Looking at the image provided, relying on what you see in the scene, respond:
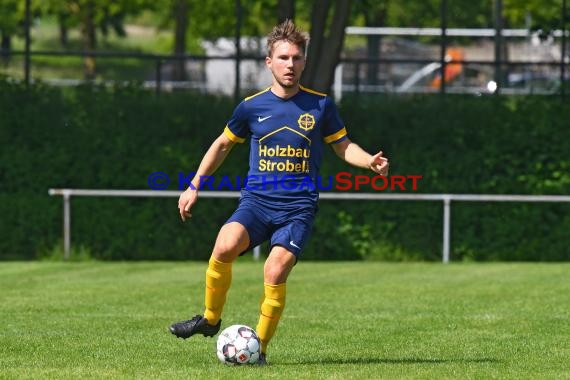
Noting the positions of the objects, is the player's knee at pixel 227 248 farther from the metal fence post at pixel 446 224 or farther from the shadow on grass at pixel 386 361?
the metal fence post at pixel 446 224

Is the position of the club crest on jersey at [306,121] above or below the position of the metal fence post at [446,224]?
above

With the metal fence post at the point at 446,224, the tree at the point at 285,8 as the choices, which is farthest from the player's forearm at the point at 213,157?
the tree at the point at 285,8

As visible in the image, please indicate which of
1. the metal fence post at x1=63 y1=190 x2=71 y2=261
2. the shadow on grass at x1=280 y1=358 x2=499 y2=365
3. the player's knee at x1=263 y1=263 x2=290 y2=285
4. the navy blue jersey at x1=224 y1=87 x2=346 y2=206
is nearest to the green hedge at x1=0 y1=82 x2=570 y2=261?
the metal fence post at x1=63 y1=190 x2=71 y2=261

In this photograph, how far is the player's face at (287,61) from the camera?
8.55 m

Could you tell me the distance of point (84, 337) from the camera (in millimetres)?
10414

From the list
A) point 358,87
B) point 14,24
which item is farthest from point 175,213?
point 14,24

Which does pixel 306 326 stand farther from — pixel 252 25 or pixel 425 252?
pixel 252 25

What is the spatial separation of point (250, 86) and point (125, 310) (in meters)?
9.10

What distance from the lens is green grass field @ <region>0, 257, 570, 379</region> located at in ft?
28.1

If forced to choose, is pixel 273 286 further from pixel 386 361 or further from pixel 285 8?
pixel 285 8

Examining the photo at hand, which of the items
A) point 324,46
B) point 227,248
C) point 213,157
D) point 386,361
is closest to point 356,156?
point 213,157

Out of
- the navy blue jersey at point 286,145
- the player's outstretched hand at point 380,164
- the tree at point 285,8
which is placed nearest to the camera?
Answer: the player's outstretched hand at point 380,164

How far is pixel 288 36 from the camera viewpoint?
28.2 ft

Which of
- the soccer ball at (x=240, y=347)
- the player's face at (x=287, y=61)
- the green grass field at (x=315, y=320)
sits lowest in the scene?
the green grass field at (x=315, y=320)
